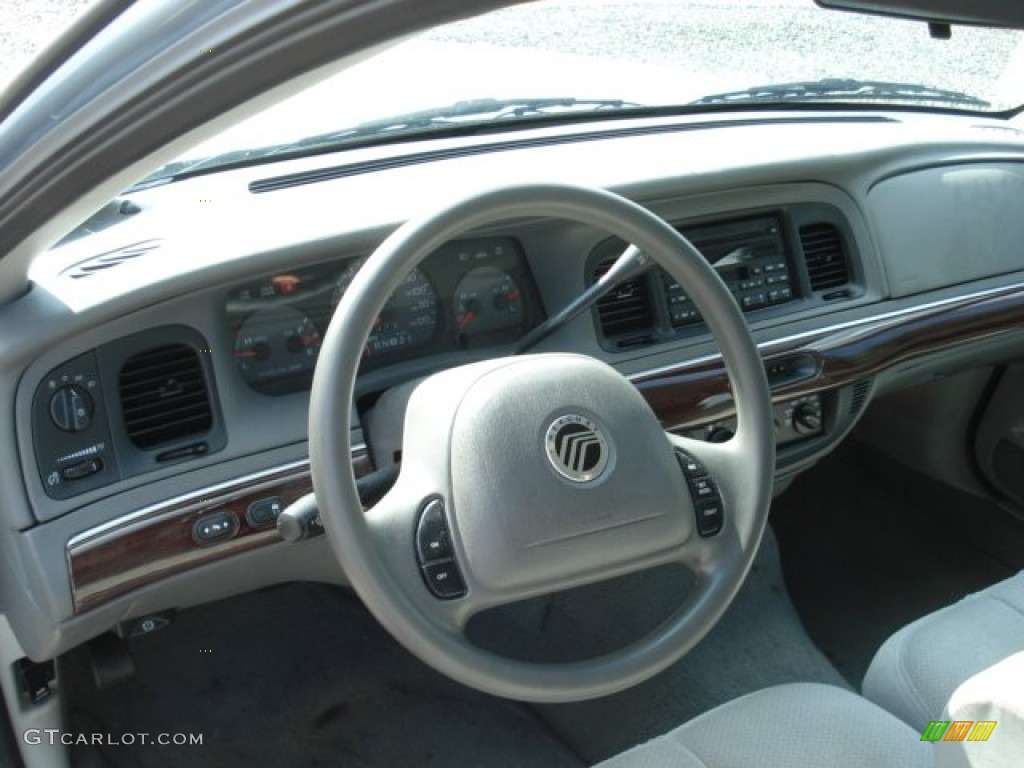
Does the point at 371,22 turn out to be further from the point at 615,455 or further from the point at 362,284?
the point at 615,455

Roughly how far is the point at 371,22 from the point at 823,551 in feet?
7.99

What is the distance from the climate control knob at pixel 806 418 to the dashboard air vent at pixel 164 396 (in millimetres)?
1237

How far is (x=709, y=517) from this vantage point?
5.47 feet

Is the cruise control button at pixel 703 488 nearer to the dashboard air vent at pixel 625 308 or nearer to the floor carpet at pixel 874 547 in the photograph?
the dashboard air vent at pixel 625 308

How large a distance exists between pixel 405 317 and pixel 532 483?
634mm

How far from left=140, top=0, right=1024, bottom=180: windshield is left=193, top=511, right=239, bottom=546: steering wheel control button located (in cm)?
67

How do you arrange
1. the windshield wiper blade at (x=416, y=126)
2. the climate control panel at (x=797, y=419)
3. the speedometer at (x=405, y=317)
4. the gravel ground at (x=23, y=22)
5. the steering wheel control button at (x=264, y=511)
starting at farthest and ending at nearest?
the gravel ground at (x=23, y=22)
the climate control panel at (x=797, y=419)
the windshield wiper blade at (x=416, y=126)
the speedometer at (x=405, y=317)
the steering wheel control button at (x=264, y=511)

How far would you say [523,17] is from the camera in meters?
2.82

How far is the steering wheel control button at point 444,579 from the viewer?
4.93 ft

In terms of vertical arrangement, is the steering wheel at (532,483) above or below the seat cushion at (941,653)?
above

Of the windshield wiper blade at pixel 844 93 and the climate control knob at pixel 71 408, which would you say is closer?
the climate control knob at pixel 71 408

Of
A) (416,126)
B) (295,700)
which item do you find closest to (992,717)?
(416,126)

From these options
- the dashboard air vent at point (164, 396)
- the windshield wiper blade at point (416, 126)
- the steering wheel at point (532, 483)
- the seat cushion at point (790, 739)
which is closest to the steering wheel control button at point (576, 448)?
the steering wheel at point (532, 483)

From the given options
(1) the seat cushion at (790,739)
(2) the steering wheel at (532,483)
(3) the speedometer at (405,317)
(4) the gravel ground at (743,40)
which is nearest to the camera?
(2) the steering wheel at (532,483)
